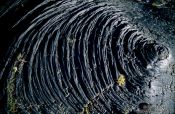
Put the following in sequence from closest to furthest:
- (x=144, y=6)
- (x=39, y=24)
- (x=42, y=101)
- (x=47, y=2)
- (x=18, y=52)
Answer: (x=42, y=101) < (x=18, y=52) < (x=39, y=24) < (x=47, y=2) < (x=144, y=6)

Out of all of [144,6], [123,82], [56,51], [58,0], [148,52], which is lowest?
[123,82]

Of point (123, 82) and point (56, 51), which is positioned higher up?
point (56, 51)

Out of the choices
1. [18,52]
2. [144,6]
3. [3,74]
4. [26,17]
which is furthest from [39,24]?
[144,6]

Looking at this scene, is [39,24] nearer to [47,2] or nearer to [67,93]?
[47,2]

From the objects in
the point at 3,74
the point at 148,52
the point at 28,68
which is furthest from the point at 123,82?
the point at 3,74

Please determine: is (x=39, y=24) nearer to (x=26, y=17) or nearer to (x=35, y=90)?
(x=26, y=17)

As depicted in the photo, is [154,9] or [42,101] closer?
[42,101]

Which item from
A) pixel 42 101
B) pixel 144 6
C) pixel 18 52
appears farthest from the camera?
pixel 144 6
